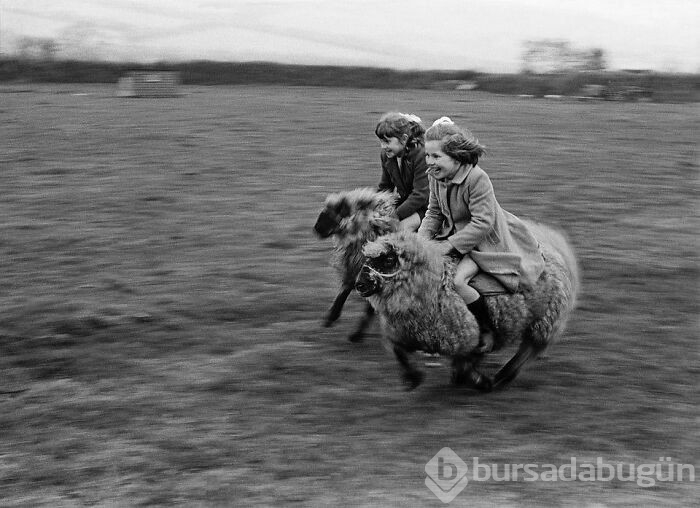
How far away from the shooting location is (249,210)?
39.4ft

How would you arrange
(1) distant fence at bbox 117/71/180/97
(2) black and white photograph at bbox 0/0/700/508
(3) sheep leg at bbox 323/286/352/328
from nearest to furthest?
(2) black and white photograph at bbox 0/0/700/508 → (3) sheep leg at bbox 323/286/352/328 → (1) distant fence at bbox 117/71/180/97

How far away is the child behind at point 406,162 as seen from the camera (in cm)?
689

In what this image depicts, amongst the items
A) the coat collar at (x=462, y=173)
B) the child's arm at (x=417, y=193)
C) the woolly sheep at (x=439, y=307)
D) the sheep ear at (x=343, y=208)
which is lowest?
the woolly sheep at (x=439, y=307)

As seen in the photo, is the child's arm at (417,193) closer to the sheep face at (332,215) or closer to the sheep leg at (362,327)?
the sheep face at (332,215)

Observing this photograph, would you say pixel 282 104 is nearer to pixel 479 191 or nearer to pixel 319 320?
pixel 319 320

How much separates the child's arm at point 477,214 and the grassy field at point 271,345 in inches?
42.2

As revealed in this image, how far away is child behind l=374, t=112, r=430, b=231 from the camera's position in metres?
6.89

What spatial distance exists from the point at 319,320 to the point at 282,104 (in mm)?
14049

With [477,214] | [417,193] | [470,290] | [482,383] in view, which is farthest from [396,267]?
[417,193]

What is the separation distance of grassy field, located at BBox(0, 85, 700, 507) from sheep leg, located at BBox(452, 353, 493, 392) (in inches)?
4.3

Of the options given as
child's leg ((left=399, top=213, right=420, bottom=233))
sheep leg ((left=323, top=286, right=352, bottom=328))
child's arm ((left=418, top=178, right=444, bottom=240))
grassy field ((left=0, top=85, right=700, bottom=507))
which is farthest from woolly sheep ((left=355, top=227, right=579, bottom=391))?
sheep leg ((left=323, top=286, right=352, bottom=328))

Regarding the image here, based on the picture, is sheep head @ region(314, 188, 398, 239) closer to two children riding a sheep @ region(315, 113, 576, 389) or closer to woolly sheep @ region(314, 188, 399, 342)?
woolly sheep @ region(314, 188, 399, 342)

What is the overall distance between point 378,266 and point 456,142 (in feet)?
2.96

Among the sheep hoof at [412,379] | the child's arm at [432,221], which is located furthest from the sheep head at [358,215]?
the sheep hoof at [412,379]
